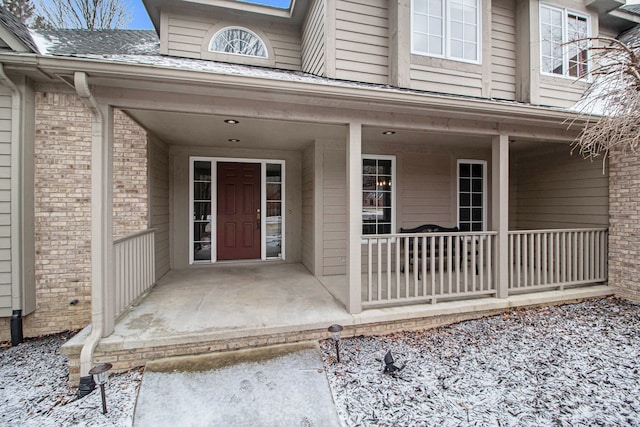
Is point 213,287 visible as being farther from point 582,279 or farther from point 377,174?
point 582,279

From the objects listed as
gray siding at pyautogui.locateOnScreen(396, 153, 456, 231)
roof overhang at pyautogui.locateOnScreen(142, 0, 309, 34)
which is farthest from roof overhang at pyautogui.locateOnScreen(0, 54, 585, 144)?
roof overhang at pyautogui.locateOnScreen(142, 0, 309, 34)

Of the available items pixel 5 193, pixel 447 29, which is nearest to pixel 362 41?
pixel 447 29

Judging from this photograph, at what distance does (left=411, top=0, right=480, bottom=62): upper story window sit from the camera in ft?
15.8

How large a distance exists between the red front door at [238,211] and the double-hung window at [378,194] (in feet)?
6.86

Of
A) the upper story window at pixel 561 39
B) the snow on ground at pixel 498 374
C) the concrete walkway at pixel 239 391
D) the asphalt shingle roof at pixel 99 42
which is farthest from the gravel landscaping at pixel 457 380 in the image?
the upper story window at pixel 561 39

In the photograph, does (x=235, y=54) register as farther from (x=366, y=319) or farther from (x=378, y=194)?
(x=366, y=319)

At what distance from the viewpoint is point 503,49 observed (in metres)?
5.42

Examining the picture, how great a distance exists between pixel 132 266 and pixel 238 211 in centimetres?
248

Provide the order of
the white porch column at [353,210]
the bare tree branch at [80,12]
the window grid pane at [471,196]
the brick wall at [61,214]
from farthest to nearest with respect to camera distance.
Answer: the bare tree branch at [80,12]
the window grid pane at [471,196]
the brick wall at [61,214]
the white porch column at [353,210]

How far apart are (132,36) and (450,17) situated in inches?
248

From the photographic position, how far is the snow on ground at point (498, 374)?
2264 mm

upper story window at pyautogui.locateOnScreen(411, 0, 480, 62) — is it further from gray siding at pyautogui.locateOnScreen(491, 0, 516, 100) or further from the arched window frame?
the arched window frame

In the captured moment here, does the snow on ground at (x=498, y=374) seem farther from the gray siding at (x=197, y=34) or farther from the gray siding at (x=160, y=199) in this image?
the gray siding at (x=197, y=34)

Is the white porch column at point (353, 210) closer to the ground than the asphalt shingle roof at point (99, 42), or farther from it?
closer to the ground
